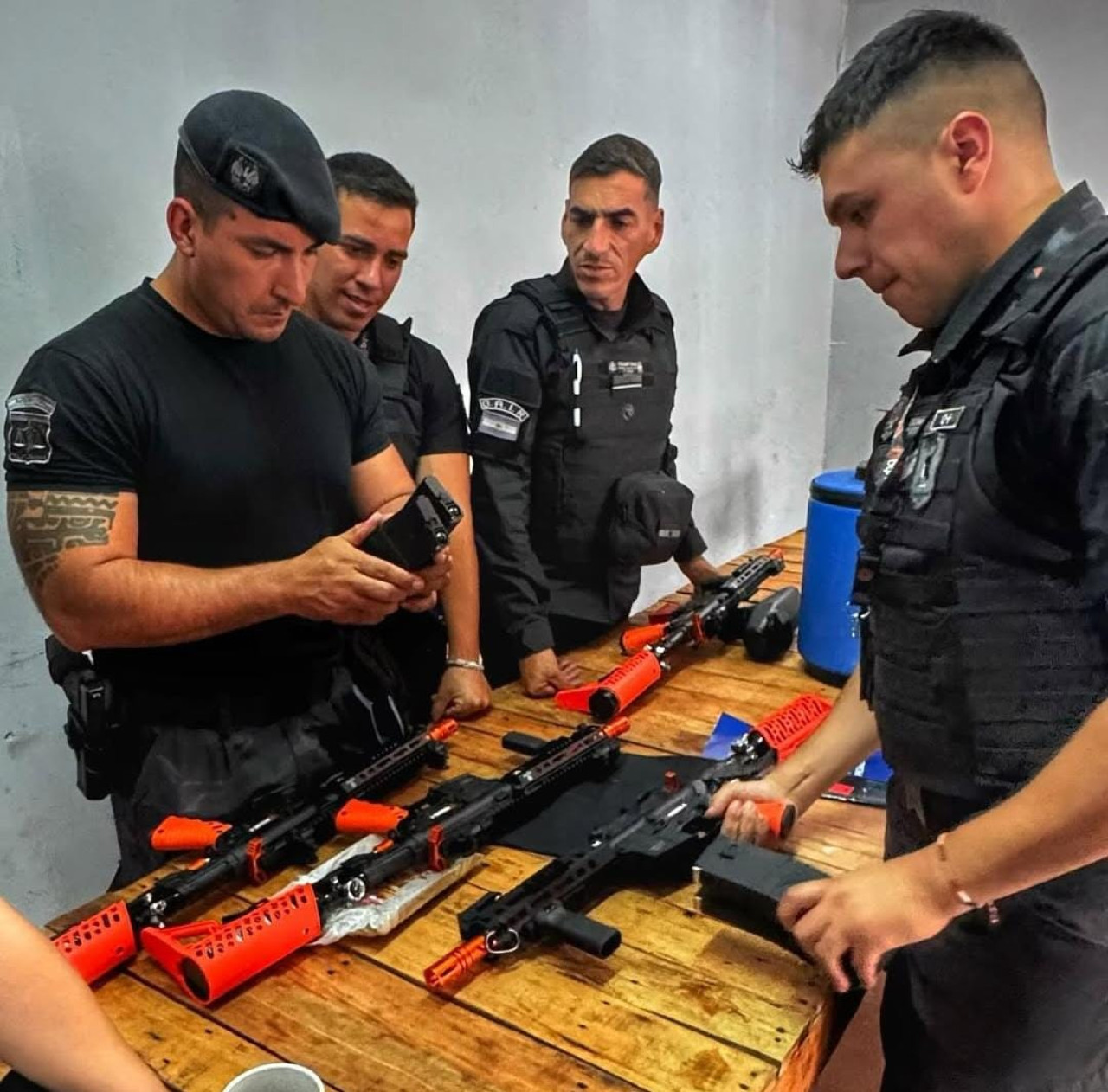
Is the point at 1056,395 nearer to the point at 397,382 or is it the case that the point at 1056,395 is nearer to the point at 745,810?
the point at 745,810

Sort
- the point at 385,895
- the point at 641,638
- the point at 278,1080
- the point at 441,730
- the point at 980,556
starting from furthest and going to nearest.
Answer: the point at 641,638 < the point at 441,730 < the point at 385,895 < the point at 980,556 < the point at 278,1080

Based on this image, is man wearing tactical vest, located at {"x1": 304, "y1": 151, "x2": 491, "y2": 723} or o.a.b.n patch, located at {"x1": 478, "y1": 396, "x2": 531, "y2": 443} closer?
man wearing tactical vest, located at {"x1": 304, "y1": 151, "x2": 491, "y2": 723}

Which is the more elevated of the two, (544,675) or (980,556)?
(980,556)

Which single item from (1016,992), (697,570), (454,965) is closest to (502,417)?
(697,570)

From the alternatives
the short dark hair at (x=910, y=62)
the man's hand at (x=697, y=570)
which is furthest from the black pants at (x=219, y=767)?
the man's hand at (x=697, y=570)

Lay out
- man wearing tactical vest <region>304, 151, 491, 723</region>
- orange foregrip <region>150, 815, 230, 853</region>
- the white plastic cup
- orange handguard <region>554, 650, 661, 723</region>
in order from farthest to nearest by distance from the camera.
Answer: man wearing tactical vest <region>304, 151, 491, 723</region>
orange handguard <region>554, 650, 661, 723</region>
orange foregrip <region>150, 815, 230, 853</region>
the white plastic cup

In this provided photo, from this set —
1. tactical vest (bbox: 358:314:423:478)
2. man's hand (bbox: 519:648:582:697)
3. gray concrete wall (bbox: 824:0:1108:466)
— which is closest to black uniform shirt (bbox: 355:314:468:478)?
tactical vest (bbox: 358:314:423:478)

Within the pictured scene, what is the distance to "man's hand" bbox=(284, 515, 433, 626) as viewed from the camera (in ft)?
4.02

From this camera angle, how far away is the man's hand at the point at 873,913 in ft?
2.66

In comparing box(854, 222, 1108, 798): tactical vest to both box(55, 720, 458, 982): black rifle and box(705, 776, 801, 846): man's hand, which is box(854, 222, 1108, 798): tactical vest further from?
box(55, 720, 458, 982): black rifle

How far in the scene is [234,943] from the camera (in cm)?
92

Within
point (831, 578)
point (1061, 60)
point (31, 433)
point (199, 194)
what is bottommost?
point (831, 578)

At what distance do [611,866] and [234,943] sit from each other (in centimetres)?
41

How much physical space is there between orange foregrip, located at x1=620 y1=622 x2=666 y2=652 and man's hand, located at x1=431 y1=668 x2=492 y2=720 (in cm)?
31
